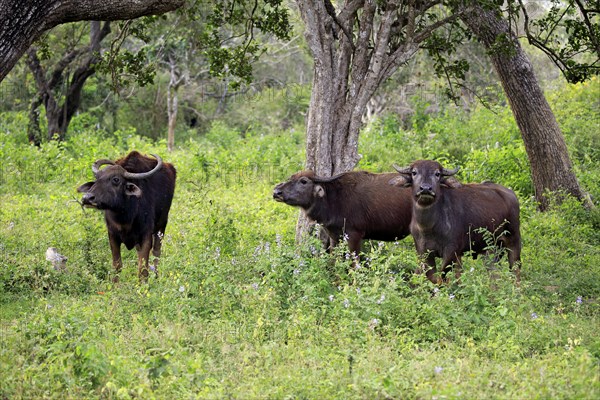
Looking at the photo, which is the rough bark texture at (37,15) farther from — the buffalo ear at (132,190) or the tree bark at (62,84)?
the tree bark at (62,84)

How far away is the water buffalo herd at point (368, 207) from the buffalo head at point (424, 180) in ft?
0.04

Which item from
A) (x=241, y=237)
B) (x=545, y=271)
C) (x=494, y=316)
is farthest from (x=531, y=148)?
(x=494, y=316)

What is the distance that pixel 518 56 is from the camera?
12.8 meters

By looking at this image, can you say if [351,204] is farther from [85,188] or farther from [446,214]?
[85,188]

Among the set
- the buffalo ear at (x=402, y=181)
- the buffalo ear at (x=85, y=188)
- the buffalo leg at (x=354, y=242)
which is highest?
the buffalo ear at (x=402, y=181)

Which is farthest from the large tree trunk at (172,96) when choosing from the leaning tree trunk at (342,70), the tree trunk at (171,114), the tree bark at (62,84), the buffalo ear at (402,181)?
the buffalo ear at (402,181)

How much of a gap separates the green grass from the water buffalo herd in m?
0.35

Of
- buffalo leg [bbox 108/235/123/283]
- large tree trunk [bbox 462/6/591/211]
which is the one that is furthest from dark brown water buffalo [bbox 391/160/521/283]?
large tree trunk [bbox 462/6/591/211]

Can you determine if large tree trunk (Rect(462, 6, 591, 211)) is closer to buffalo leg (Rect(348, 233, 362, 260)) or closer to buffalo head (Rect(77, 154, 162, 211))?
buffalo leg (Rect(348, 233, 362, 260))

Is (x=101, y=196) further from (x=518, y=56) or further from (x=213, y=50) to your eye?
(x=518, y=56)

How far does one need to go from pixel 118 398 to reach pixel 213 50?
6.81 metres

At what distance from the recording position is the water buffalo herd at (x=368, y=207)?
954 centimetres

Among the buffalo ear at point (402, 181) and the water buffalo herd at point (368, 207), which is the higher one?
the buffalo ear at point (402, 181)

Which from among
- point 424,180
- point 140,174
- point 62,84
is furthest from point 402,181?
point 62,84
